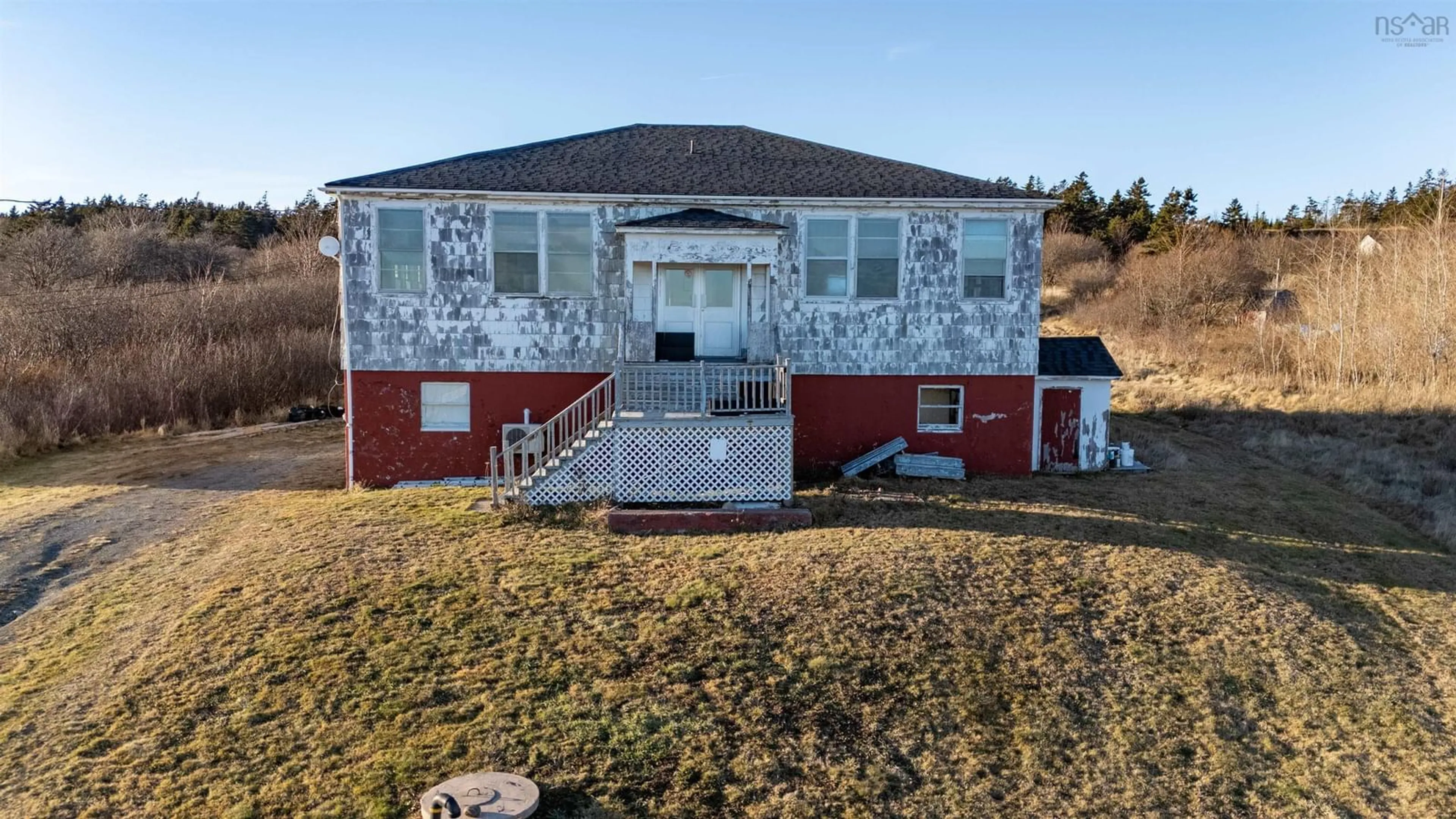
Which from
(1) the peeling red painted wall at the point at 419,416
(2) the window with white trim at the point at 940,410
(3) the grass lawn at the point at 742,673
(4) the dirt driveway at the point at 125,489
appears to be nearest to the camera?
(3) the grass lawn at the point at 742,673

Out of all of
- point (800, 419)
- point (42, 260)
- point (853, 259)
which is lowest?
point (800, 419)

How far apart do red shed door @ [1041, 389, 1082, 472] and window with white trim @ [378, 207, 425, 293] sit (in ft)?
37.6

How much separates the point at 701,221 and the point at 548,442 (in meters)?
4.33

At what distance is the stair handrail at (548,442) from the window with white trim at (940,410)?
5.49 meters

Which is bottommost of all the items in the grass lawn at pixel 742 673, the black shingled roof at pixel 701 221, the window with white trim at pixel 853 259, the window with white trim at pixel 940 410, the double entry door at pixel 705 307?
the grass lawn at pixel 742 673

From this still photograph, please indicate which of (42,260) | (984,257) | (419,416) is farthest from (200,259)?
(984,257)

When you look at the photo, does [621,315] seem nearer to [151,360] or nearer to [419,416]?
[419,416]

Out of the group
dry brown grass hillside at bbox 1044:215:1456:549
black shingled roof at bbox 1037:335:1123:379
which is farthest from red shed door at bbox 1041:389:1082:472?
dry brown grass hillside at bbox 1044:215:1456:549

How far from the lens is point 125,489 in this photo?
15477 mm

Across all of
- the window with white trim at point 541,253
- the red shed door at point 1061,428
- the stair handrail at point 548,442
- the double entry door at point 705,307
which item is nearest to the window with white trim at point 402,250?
the window with white trim at point 541,253

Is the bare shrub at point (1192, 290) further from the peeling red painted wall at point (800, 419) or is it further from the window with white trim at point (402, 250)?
the window with white trim at point (402, 250)

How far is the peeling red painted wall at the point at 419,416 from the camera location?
14.4 m

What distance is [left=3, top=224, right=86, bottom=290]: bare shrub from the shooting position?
34.0 meters

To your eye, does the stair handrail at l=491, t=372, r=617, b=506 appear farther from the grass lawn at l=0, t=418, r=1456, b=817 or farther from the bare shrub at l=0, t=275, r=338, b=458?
the bare shrub at l=0, t=275, r=338, b=458
